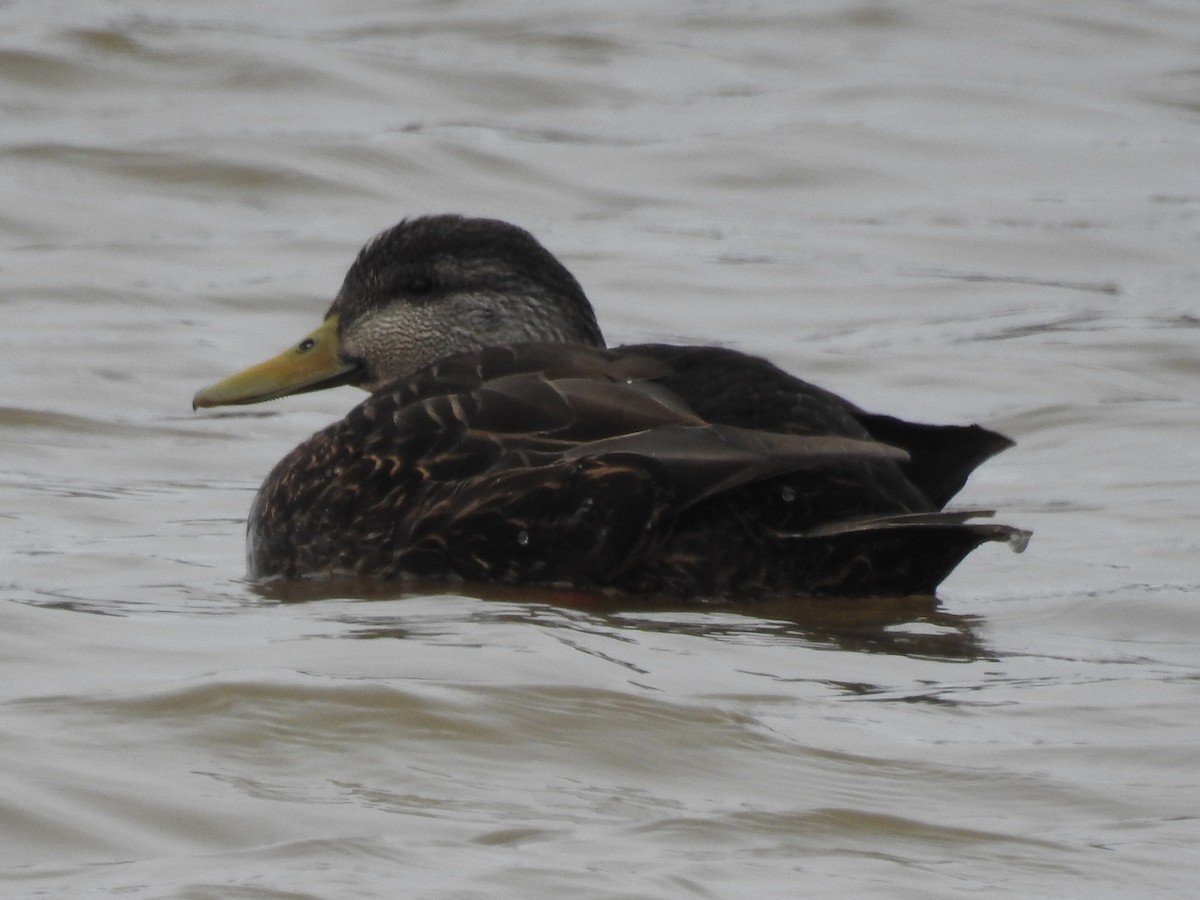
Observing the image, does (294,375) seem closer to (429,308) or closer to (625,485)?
(429,308)

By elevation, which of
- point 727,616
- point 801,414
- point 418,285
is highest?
point 418,285

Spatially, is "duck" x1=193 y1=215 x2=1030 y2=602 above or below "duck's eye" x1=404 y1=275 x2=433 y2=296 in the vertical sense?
below

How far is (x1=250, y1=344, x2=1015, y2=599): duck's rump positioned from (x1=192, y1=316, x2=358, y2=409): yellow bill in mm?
1003

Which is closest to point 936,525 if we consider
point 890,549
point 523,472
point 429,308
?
point 890,549

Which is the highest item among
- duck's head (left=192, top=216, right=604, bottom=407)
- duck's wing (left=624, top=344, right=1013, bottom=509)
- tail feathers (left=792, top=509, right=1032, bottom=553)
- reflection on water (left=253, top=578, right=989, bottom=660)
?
duck's head (left=192, top=216, right=604, bottom=407)

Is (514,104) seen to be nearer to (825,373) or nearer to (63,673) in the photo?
(825,373)

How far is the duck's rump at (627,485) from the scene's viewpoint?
20.6 feet

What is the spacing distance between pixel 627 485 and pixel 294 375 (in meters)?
1.86

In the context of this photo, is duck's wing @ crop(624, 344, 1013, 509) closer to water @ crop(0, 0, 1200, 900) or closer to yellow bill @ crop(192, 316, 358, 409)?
water @ crop(0, 0, 1200, 900)

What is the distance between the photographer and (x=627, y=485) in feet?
20.6

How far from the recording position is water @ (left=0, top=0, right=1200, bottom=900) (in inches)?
182

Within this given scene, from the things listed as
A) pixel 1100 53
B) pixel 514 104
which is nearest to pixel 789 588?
pixel 514 104

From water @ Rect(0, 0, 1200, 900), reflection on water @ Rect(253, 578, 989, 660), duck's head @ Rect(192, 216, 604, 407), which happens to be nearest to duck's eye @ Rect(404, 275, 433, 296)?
duck's head @ Rect(192, 216, 604, 407)

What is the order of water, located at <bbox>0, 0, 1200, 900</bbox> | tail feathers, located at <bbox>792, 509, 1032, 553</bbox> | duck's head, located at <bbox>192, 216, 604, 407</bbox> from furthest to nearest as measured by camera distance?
duck's head, located at <bbox>192, 216, 604, 407</bbox>
tail feathers, located at <bbox>792, 509, 1032, 553</bbox>
water, located at <bbox>0, 0, 1200, 900</bbox>
